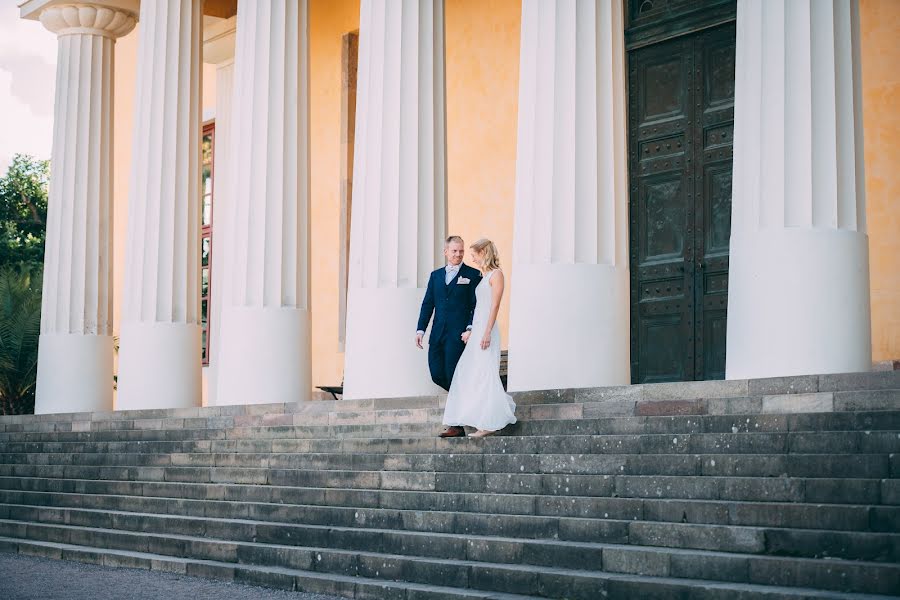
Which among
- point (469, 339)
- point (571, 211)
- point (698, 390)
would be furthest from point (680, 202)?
point (698, 390)

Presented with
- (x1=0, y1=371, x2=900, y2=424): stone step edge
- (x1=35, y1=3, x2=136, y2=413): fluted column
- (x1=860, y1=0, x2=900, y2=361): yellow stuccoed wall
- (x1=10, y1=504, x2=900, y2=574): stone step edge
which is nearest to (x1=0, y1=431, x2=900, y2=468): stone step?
(x1=0, y1=371, x2=900, y2=424): stone step edge

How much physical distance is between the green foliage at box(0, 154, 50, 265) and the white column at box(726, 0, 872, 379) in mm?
25570

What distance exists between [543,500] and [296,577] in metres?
2.13

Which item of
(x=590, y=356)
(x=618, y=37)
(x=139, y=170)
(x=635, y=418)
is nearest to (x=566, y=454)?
(x=635, y=418)

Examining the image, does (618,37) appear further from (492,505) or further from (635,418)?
(492,505)

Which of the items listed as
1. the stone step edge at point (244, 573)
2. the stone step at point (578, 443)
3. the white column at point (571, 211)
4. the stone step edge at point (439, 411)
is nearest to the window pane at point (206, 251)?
the stone step edge at point (439, 411)

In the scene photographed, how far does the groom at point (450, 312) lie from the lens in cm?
1155

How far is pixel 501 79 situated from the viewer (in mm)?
19828

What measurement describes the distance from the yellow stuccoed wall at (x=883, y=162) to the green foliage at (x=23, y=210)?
77.6 feet

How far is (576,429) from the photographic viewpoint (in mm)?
10328

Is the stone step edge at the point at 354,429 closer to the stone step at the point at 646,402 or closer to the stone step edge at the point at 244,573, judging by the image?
the stone step at the point at 646,402

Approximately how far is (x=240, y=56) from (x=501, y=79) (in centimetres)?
496

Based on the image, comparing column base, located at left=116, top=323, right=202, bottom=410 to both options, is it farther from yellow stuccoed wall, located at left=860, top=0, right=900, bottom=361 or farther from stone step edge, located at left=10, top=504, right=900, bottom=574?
yellow stuccoed wall, located at left=860, top=0, right=900, bottom=361

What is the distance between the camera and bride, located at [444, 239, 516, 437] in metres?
10.6
